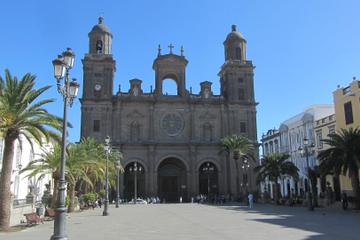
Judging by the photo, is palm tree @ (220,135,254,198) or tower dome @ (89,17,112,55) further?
tower dome @ (89,17,112,55)

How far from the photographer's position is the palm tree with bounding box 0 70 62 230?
66.9ft

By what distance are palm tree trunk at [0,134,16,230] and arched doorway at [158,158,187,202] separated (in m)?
43.2

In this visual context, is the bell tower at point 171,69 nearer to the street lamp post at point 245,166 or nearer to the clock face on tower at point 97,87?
the clock face on tower at point 97,87

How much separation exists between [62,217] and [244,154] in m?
48.1

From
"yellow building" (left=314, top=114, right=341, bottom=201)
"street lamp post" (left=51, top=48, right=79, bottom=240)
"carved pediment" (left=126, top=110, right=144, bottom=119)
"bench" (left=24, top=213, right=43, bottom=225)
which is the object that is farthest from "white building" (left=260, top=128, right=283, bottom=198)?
"street lamp post" (left=51, top=48, right=79, bottom=240)

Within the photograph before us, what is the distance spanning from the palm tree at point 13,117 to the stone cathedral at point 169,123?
38317mm

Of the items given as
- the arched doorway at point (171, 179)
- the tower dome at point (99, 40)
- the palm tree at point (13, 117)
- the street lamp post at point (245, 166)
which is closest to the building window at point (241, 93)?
the street lamp post at point (245, 166)

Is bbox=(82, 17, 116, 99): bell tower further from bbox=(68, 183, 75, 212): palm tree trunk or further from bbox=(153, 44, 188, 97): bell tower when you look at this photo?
bbox=(68, 183, 75, 212): palm tree trunk

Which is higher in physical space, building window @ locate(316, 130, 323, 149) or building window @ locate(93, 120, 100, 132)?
building window @ locate(93, 120, 100, 132)

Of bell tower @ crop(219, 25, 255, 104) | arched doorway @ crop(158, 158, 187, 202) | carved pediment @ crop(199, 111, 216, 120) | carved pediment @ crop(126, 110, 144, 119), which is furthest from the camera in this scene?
bell tower @ crop(219, 25, 255, 104)

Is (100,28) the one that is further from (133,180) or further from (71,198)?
(71,198)

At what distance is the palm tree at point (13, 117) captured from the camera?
66.9 ft

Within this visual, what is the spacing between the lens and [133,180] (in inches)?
2425

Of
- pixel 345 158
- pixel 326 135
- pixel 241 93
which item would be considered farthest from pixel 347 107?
pixel 241 93
